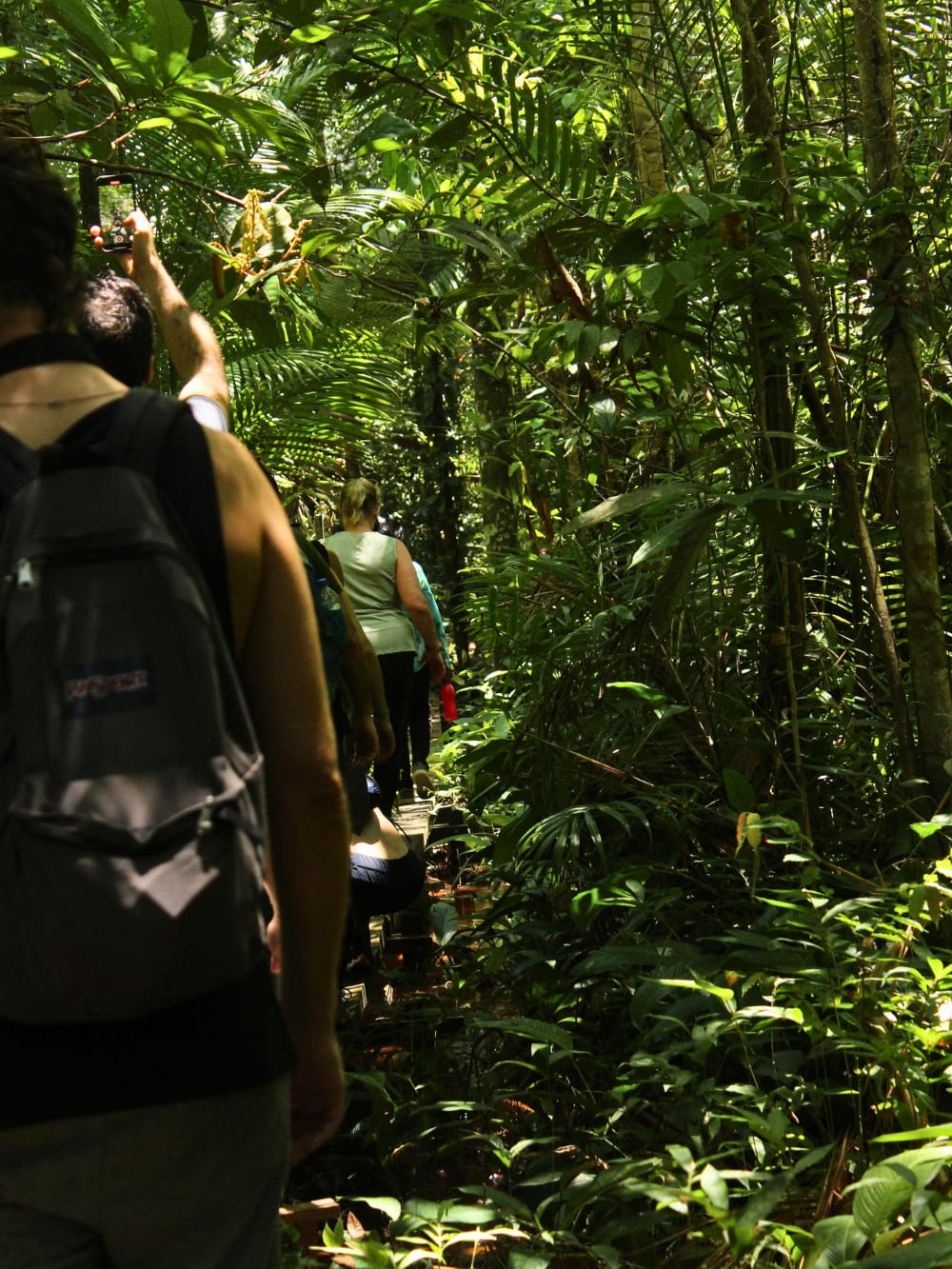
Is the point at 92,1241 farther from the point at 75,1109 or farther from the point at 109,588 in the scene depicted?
the point at 109,588

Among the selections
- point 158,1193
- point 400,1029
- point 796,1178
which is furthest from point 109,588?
point 400,1029

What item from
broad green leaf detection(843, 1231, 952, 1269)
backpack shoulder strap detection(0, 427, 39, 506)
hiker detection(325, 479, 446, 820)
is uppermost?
backpack shoulder strap detection(0, 427, 39, 506)

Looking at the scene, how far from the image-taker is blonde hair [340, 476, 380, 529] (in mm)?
6918

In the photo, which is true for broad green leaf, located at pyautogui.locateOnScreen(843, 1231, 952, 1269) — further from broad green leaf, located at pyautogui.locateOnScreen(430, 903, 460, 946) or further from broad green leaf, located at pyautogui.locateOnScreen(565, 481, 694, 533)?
broad green leaf, located at pyautogui.locateOnScreen(430, 903, 460, 946)

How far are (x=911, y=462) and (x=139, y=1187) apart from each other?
3047 mm

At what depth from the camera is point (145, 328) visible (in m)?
2.51

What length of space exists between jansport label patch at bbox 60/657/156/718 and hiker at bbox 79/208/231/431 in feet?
3.47

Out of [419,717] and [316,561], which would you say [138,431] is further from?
[419,717]

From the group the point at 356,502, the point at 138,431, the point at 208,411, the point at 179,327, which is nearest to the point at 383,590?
the point at 356,502

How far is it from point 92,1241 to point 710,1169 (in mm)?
1235

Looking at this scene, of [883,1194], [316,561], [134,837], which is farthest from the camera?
[316,561]

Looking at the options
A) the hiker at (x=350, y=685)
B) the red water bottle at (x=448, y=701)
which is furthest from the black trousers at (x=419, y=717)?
the hiker at (x=350, y=685)

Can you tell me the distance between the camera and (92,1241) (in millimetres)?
1322

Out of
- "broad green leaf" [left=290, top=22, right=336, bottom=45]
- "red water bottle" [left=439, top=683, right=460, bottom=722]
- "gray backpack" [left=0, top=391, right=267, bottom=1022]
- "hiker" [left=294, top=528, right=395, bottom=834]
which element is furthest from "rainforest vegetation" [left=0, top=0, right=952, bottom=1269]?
"red water bottle" [left=439, top=683, right=460, bottom=722]
